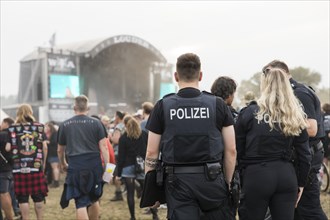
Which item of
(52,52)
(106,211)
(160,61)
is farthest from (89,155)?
(160,61)

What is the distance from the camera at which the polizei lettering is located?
343 centimetres

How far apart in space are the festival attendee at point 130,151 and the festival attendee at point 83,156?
1385 mm

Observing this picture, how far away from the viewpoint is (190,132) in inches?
135

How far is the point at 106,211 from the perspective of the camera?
8523 mm

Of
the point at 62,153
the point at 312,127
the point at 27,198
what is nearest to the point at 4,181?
the point at 27,198

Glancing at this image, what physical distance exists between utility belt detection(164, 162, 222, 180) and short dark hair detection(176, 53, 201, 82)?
66cm

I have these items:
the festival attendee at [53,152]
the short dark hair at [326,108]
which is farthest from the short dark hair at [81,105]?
the festival attendee at [53,152]

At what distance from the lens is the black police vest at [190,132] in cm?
342

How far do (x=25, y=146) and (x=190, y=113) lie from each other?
4069mm

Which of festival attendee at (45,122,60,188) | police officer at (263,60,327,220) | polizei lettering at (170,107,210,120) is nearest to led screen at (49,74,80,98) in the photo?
festival attendee at (45,122,60,188)

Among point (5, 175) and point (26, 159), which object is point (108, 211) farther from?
point (26, 159)

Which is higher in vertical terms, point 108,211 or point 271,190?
point 271,190

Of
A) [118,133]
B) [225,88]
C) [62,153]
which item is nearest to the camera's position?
[225,88]

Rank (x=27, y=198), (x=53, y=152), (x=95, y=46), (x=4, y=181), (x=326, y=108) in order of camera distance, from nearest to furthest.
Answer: (x=27, y=198)
(x=4, y=181)
(x=326, y=108)
(x=53, y=152)
(x=95, y=46)
